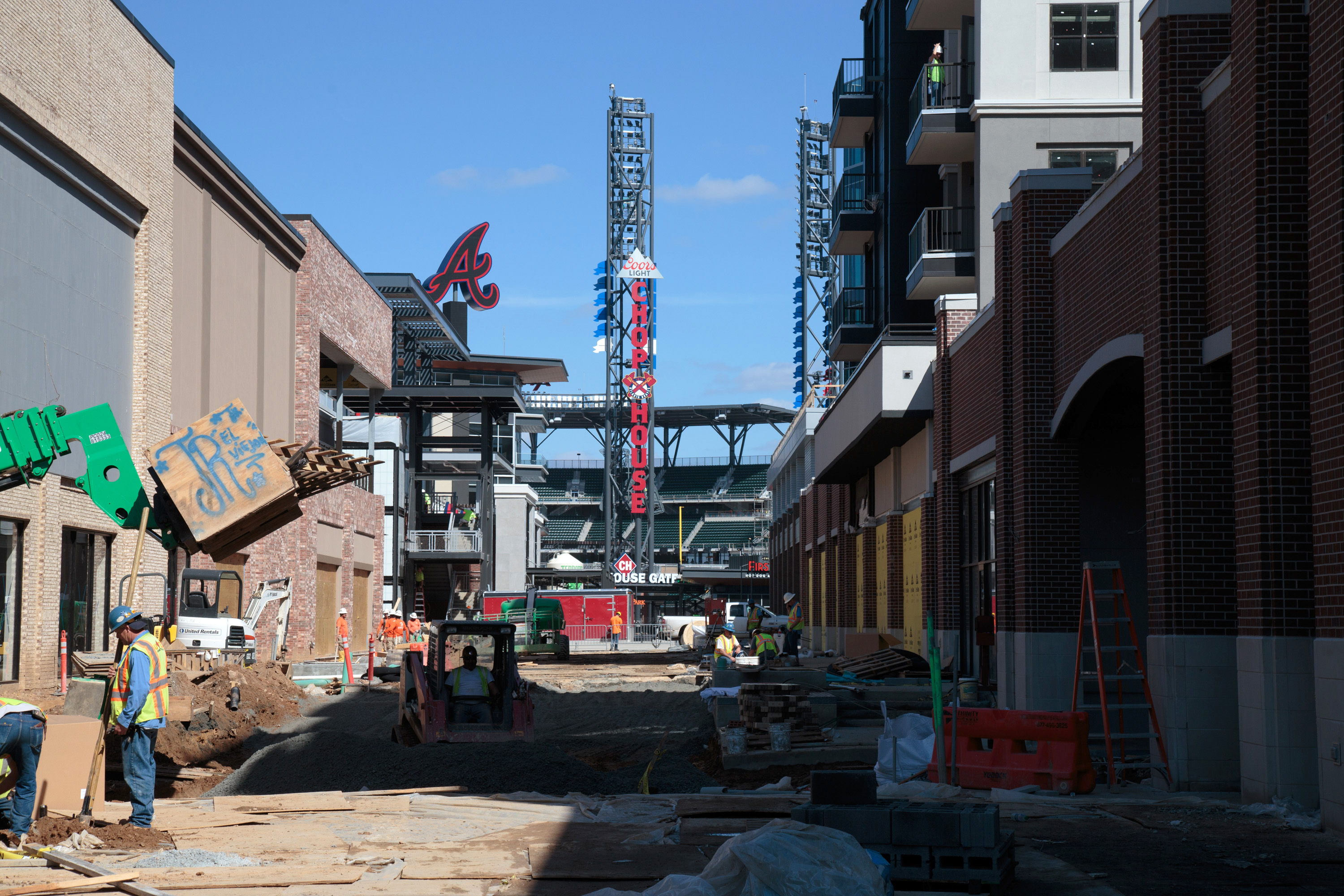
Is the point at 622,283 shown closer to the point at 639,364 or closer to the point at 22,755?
the point at 639,364

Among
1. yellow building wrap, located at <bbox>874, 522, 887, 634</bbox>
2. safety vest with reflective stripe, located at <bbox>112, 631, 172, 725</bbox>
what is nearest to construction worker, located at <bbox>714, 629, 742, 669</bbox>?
yellow building wrap, located at <bbox>874, 522, 887, 634</bbox>

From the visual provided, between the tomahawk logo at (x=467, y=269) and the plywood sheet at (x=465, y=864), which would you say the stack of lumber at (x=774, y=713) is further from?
the tomahawk logo at (x=467, y=269)

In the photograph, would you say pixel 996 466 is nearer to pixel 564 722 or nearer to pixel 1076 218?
pixel 1076 218

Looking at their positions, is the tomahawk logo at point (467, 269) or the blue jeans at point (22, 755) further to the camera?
the tomahawk logo at point (467, 269)

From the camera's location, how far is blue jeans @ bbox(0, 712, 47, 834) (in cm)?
977

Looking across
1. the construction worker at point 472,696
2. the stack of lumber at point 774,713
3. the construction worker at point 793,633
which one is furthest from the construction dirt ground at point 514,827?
the construction worker at point 793,633

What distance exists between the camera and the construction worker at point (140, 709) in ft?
36.6

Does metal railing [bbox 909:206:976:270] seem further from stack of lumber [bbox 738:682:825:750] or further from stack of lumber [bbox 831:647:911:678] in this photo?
stack of lumber [bbox 738:682:825:750]

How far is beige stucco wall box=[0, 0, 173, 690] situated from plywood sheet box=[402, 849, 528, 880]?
44.5ft

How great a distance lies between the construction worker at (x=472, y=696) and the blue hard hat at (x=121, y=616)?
242 inches

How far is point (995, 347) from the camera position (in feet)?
70.9

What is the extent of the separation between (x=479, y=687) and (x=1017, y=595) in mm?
8008

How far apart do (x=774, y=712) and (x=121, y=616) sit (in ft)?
28.1

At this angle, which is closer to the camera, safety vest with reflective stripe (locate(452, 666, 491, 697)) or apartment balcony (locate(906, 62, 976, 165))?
safety vest with reflective stripe (locate(452, 666, 491, 697))
